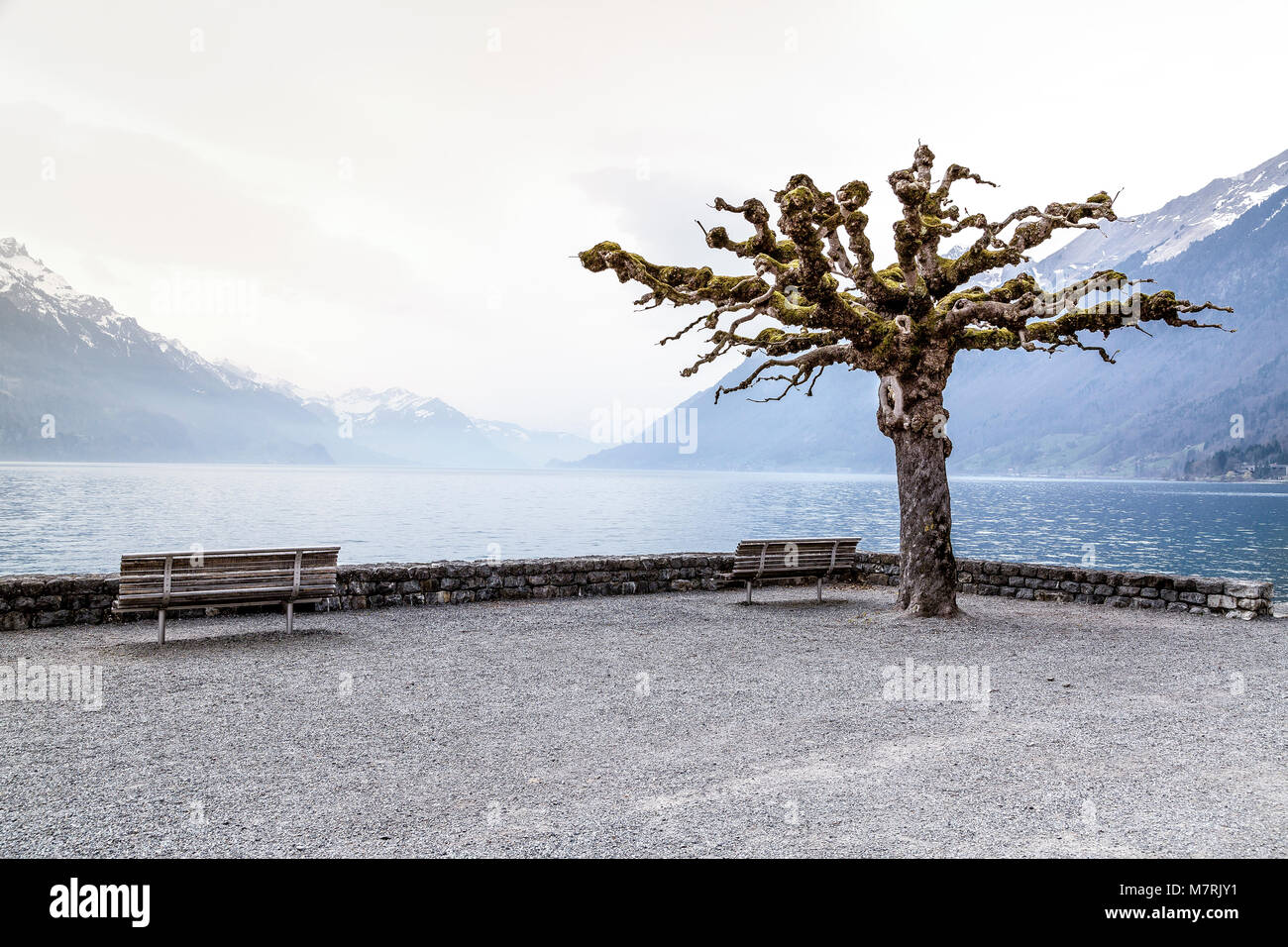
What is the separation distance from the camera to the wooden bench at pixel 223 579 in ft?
30.0

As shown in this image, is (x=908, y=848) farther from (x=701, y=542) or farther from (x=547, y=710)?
(x=701, y=542)

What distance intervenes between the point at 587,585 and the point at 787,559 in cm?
313

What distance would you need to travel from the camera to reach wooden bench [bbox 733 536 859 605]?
42.7ft

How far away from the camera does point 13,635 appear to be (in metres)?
9.62

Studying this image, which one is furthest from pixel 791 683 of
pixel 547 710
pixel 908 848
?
pixel 908 848

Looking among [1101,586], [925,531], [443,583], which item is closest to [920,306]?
[925,531]

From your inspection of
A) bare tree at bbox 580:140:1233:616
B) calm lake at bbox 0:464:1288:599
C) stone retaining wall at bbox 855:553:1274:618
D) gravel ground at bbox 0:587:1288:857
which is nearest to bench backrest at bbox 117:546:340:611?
gravel ground at bbox 0:587:1288:857

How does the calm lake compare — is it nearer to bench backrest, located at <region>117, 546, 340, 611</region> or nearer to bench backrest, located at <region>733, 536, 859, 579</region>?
bench backrest, located at <region>117, 546, 340, 611</region>

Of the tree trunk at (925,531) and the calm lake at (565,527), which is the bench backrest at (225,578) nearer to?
the tree trunk at (925,531)

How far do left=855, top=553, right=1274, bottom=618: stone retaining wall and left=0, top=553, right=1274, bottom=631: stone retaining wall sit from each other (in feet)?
0.05

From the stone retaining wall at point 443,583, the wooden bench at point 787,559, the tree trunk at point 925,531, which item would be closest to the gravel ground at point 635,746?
the stone retaining wall at point 443,583

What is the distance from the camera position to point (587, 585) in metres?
13.6

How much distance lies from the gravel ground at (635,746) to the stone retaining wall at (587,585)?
19.8 inches
